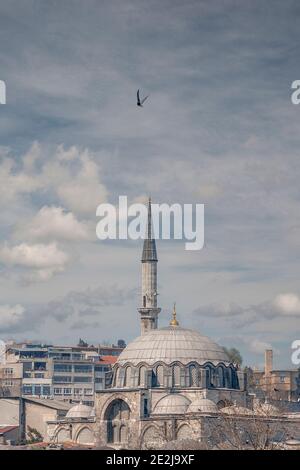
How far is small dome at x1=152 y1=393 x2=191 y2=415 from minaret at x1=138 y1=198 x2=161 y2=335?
15.3m

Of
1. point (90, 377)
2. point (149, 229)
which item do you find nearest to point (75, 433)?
point (149, 229)

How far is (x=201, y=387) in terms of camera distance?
91.1 meters

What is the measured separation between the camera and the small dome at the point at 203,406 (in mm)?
83812

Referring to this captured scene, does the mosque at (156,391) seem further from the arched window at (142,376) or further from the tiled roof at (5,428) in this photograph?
the tiled roof at (5,428)

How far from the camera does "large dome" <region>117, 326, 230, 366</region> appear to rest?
92312 millimetres

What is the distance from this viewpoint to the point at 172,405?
8650 cm

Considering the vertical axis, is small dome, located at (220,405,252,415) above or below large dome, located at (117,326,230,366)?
below

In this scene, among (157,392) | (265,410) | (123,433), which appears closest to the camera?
(265,410)

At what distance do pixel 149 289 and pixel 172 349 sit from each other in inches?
454

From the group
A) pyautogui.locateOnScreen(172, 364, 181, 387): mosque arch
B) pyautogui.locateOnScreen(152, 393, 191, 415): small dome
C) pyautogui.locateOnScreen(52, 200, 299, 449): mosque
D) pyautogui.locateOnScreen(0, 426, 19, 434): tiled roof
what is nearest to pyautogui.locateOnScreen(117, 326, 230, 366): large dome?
pyautogui.locateOnScreen(52, 200, 299, 449): mosque

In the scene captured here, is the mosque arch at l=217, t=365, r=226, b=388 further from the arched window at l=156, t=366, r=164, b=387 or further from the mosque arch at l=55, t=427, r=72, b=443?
the mosque arch at l=55, t=427, r=72, b=443

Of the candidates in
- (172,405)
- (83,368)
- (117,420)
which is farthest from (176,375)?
(83,368)

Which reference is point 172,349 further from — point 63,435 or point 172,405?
point 63,435
